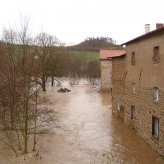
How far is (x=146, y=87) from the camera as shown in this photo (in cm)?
2216

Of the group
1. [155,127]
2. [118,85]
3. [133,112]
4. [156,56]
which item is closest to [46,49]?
[118,85]

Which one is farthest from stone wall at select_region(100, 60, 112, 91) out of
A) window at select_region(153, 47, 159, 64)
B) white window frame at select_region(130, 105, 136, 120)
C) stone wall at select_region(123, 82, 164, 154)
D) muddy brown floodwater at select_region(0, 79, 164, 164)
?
window at select_region(153, 47, 159, 64)

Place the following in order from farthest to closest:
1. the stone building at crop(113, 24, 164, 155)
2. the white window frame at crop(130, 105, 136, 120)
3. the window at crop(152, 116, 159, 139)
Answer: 1. the white window frame at crop(130, 105, 136, 120)
2. the window at crop(152, 116, 159, 139)
3. the stone building at crop(113, 24, 164, 155)

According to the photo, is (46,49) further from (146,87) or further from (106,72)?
(146,87)

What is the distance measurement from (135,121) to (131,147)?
12.6 feet

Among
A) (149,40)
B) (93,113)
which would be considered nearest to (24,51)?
(149,40)

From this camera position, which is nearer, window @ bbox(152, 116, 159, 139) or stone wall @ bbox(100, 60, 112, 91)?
window @ bbox(152, 116, 159, 139)

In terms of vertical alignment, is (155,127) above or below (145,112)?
below

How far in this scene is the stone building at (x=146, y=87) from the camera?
19.6 m

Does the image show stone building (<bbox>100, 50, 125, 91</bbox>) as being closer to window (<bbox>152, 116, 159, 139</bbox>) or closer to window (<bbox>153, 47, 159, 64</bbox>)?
window (<bbox>152, 116, 159, 139</bbox>)

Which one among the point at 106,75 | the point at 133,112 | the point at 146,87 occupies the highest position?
the point at 106,75

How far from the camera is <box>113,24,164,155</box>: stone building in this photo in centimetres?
1956

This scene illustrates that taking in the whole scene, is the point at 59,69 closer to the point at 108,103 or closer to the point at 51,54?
the point at 51,54

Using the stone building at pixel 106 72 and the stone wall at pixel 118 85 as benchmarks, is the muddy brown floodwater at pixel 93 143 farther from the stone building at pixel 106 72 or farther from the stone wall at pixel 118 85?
the stone building at pixel 106 72
